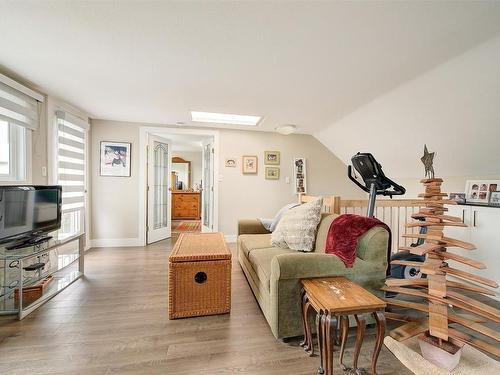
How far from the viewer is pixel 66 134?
3074 mm

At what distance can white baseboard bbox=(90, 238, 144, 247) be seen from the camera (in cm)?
382

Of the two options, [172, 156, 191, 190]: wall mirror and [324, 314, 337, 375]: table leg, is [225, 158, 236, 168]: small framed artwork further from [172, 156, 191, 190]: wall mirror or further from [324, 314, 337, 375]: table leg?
[172, 156, 191, 190]: wall mirror

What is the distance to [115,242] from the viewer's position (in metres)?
3.88

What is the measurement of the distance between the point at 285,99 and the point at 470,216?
2385 millimetres

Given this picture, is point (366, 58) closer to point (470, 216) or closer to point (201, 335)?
point (470, 216)

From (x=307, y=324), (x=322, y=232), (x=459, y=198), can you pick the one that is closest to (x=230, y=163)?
(x=322, y=232)

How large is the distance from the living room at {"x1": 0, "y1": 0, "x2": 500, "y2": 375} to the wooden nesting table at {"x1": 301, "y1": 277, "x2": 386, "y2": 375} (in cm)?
1

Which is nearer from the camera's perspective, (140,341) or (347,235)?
(140,341)

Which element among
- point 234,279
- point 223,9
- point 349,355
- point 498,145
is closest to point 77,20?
point 223,9

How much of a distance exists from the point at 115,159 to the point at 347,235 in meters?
3.77

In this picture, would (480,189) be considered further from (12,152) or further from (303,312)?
(12,152)

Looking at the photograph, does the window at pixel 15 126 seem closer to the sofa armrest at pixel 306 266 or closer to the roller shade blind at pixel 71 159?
the roller shade blind at pixel 71 159

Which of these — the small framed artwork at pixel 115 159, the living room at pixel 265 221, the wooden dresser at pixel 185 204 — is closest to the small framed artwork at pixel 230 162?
the living room at pixel 265 221

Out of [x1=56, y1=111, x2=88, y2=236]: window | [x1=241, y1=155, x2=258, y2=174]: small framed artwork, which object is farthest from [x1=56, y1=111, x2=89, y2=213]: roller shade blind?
[x1=241, y1=155, x2=258, y2=174]: small framed artwork
